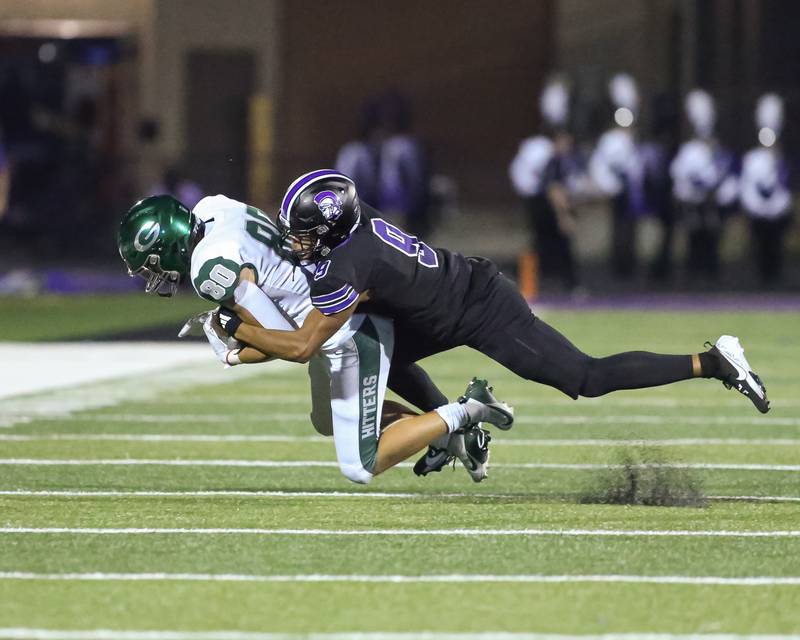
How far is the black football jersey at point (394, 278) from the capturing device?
20.5 ft

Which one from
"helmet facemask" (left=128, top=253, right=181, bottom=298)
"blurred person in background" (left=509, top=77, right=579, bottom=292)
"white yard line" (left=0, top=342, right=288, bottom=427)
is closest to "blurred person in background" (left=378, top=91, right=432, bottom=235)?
"blurred person in background" (left=509, top=77, right=579, bottom=292)

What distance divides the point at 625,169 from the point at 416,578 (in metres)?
15.3

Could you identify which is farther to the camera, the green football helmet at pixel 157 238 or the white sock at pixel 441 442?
the white sock at pixel 441 442

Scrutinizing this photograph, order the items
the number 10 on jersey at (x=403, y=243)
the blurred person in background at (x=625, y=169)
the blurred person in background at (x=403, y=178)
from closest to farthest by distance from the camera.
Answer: the number 10 on jersey at (x=403, y=243) → the blurred person in background at (x=625, y=169) → the blurred person in background at (x=403, y=178)

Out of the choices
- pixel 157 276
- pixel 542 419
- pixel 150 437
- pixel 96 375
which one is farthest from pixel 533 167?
pixel 157 276

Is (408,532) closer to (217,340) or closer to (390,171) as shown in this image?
(217,340)

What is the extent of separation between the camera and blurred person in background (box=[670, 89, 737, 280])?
20422 mm

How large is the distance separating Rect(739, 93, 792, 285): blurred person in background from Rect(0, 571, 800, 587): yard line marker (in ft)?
49.8

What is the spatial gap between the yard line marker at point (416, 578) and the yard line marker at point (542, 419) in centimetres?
404

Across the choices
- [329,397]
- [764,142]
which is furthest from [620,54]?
[329,397]

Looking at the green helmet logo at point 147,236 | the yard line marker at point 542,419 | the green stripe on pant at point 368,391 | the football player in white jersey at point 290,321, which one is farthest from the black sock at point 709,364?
the yard line marker at point 542,419

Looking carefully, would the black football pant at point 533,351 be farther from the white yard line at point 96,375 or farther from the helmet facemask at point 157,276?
the white yard line at point 96,375

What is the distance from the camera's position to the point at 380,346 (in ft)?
21.7

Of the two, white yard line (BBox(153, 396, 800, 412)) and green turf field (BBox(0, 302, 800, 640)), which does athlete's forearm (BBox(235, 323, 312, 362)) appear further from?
white yard line (BBox(153, 396, 800, 412))
